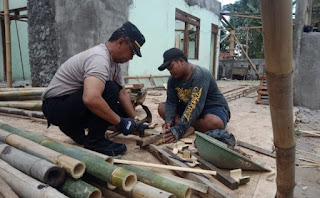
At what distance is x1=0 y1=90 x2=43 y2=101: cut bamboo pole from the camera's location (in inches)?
171

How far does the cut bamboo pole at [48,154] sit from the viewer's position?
148 centimetres

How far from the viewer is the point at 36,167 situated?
1.48 meters

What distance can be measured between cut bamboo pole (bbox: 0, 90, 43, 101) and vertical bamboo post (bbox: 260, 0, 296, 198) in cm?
421

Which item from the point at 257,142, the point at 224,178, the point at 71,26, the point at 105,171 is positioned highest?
the point at 71,26

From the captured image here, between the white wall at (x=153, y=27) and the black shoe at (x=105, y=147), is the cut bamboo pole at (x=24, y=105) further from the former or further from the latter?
the white wall at (x=153, y=27)

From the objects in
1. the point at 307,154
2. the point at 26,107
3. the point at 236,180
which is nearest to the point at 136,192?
the point at 236,180

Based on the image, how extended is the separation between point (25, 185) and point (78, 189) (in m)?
0.29

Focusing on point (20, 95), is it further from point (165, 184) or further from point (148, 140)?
point (165, 184)

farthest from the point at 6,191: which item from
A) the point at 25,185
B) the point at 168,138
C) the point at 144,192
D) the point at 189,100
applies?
the point at 189,100

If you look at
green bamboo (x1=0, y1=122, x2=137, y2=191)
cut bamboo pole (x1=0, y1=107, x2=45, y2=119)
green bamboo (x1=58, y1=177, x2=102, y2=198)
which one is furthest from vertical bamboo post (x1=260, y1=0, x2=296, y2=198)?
cut bamboo pole (x1=0, y1=107, x2=45, y2=119)

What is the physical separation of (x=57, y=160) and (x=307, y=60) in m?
5.84

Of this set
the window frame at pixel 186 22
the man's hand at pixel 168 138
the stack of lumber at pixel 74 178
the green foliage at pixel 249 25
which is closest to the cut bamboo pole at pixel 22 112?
the man's hand at pixel 168 138

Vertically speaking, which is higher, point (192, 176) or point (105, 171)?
point (105, 171)

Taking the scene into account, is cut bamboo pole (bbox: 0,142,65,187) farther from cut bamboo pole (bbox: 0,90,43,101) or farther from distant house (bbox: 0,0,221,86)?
distant house (bbox: 0,0,221,86)
